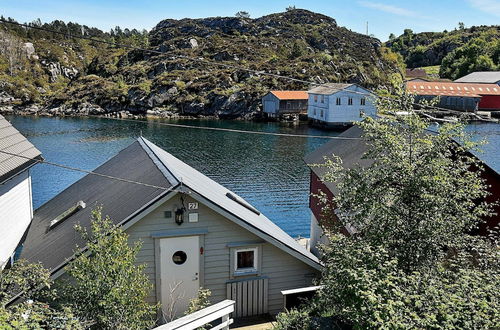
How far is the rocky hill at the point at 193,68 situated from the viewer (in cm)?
9612

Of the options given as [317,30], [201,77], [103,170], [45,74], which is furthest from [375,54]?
[103,170]

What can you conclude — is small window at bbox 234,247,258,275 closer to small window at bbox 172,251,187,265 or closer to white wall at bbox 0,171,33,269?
small window at bbox 172,251,187,265

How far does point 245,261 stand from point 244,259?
0.24 ft

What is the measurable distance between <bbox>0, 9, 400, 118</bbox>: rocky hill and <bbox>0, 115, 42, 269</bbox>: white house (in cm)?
5306

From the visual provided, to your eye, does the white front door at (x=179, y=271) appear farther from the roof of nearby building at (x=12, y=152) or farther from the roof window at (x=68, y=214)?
the roof of nearby building at (x=12, y=152)

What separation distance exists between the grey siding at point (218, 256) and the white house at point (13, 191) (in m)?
4.28

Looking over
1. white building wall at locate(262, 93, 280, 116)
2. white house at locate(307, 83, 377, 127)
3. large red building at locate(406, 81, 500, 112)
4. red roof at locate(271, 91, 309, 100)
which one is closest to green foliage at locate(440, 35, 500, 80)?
large red building at locate(406, 81, 500, 112)

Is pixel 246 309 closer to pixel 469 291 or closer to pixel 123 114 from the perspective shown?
pixel 469 291

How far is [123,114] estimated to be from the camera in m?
92.2

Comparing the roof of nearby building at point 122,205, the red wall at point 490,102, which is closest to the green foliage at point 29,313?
the roof of nearby building at point 122,205

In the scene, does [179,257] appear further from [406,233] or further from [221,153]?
[221,153]

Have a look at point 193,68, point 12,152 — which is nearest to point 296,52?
point 193,68

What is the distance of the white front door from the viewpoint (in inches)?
447

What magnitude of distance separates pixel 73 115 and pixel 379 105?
306ft
